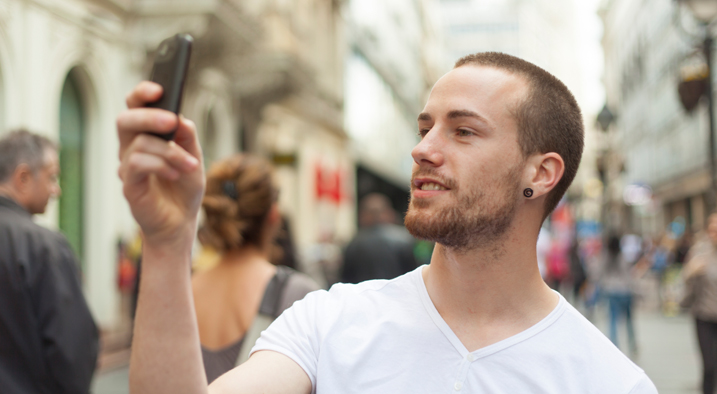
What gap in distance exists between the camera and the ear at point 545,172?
189 cm

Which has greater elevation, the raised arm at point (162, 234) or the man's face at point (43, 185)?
the raised arm at point (162, 234)

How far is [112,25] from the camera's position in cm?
1259

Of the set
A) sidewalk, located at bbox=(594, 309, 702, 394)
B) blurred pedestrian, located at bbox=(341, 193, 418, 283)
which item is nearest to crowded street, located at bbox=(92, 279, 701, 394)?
sidewalk, located at bbox=(594, 309, 702, 394)

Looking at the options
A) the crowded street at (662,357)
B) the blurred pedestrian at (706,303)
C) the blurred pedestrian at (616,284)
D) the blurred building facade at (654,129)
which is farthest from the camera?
the blurred building facade at (654,129)

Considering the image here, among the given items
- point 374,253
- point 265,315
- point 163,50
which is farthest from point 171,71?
point 374,253

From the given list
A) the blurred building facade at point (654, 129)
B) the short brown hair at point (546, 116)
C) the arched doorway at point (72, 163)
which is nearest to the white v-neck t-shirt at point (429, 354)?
the short brown hair at point (546, 116)

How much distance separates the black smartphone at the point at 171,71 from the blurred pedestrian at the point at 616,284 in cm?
1037

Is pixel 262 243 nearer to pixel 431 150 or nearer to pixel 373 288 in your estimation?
pixel 373 288

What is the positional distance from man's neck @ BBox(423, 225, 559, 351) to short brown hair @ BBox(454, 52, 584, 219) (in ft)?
0.78

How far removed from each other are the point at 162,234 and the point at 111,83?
39.7 ft

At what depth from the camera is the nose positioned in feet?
5.91

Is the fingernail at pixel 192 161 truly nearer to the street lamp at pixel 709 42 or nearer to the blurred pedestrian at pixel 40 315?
the blurred pedestrian at pixel 40 315

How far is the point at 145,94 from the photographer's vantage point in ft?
3.71

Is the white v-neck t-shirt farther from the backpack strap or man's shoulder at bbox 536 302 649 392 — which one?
the backpack strap
